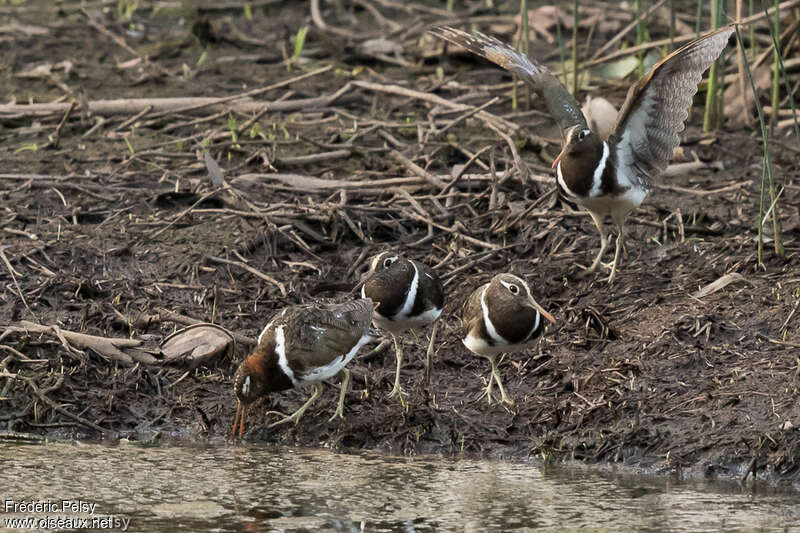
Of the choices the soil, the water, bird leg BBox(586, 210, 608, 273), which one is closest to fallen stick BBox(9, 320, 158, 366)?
the soil

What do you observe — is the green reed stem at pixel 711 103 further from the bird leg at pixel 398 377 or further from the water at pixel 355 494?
the water at pixel 355 494

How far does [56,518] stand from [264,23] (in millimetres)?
7976

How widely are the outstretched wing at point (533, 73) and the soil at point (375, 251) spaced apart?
0.67 meters

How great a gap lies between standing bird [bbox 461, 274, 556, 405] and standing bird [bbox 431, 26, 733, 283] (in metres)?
1.22

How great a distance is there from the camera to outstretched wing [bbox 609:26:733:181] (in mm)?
6828

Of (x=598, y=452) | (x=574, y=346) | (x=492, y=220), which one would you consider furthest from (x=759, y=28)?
(x=598, y=452)

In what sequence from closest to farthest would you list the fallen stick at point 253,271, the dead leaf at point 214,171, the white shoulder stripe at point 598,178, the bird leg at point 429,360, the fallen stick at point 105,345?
the bird leg at point 429,360, the fallen stick at point 105,345, the white shoulder stripe at point 598,178, the fallen stick at point 253,271, the dead leaf at point 214,171

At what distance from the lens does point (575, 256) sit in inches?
300

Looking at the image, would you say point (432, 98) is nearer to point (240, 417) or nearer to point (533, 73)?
point (533, 73)

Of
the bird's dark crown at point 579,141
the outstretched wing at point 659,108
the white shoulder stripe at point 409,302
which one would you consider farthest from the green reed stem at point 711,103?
the white shoulder stripe at point 409,302

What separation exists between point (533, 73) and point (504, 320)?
91.0 inches

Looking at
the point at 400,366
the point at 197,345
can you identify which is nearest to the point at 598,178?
the point at 400,366

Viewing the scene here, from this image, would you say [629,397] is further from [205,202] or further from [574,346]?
[205,202]

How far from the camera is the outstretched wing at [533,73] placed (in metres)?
7.48
